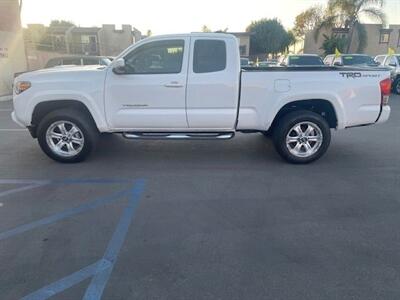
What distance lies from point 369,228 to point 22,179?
4571mm

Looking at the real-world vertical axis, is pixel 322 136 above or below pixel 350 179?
above

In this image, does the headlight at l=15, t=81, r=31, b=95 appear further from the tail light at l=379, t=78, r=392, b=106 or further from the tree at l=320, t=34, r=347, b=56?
the tree at l=320, t=34, r=347, b=56

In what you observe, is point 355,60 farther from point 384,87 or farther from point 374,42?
point 374,42

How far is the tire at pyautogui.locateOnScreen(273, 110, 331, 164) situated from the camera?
532 centimetres

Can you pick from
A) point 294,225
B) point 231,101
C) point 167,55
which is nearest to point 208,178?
point 231,101

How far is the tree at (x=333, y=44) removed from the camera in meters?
33.6

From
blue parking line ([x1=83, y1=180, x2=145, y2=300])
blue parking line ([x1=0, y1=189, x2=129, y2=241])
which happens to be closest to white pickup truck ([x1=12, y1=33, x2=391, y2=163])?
blue parking line ([x1=83, y1=180, x2=145, y2=300])

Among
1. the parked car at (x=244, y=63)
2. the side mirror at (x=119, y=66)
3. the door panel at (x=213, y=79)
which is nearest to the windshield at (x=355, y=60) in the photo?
the parked car at (x=244, y=63)

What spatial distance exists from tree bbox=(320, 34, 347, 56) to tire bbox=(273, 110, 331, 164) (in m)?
32.1

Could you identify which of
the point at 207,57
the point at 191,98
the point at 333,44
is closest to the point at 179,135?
the point at 191,98

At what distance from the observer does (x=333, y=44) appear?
34.4 metres

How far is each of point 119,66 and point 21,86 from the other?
5.37ft

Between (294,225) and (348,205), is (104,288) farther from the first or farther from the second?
(348,205)

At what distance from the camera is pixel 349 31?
31.6 meters
